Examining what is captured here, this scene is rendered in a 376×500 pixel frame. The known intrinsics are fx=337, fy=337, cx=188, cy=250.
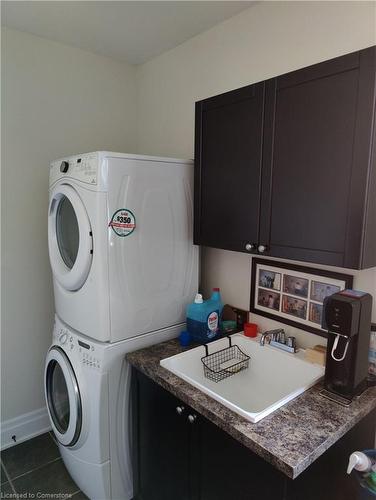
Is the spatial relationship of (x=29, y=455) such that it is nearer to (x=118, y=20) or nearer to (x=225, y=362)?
(x=225, y=362)

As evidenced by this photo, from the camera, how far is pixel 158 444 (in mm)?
1531

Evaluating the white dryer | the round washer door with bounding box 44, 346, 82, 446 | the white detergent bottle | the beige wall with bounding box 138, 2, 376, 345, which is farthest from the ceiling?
the white detergent bottle

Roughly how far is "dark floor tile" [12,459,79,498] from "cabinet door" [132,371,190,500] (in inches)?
18.3

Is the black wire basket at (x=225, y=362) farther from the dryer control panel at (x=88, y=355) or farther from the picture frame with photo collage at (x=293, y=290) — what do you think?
the dryer control panel at (x=88, y=355)

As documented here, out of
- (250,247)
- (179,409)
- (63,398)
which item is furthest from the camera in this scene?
(63,398)

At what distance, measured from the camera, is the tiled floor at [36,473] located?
74.6 inches

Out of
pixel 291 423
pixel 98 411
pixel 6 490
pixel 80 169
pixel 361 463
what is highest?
pixel 80 169

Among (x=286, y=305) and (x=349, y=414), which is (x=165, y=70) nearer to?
(x=286, y=305)

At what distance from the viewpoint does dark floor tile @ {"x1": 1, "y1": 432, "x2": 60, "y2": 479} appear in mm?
2072

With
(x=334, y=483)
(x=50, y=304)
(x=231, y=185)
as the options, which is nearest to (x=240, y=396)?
(x=334, y=483)

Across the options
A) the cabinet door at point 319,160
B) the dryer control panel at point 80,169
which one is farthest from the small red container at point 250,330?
the dryer control panel at point 80,169

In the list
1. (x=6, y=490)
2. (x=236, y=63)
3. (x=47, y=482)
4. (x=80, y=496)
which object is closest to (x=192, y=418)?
(x=80, y=496)

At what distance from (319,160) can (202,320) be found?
98 centimetres

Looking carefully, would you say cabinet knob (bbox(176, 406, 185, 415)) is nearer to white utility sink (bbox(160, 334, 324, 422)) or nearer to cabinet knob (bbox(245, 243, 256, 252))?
white utility sink (bbox(160, 334, 324, 422))
